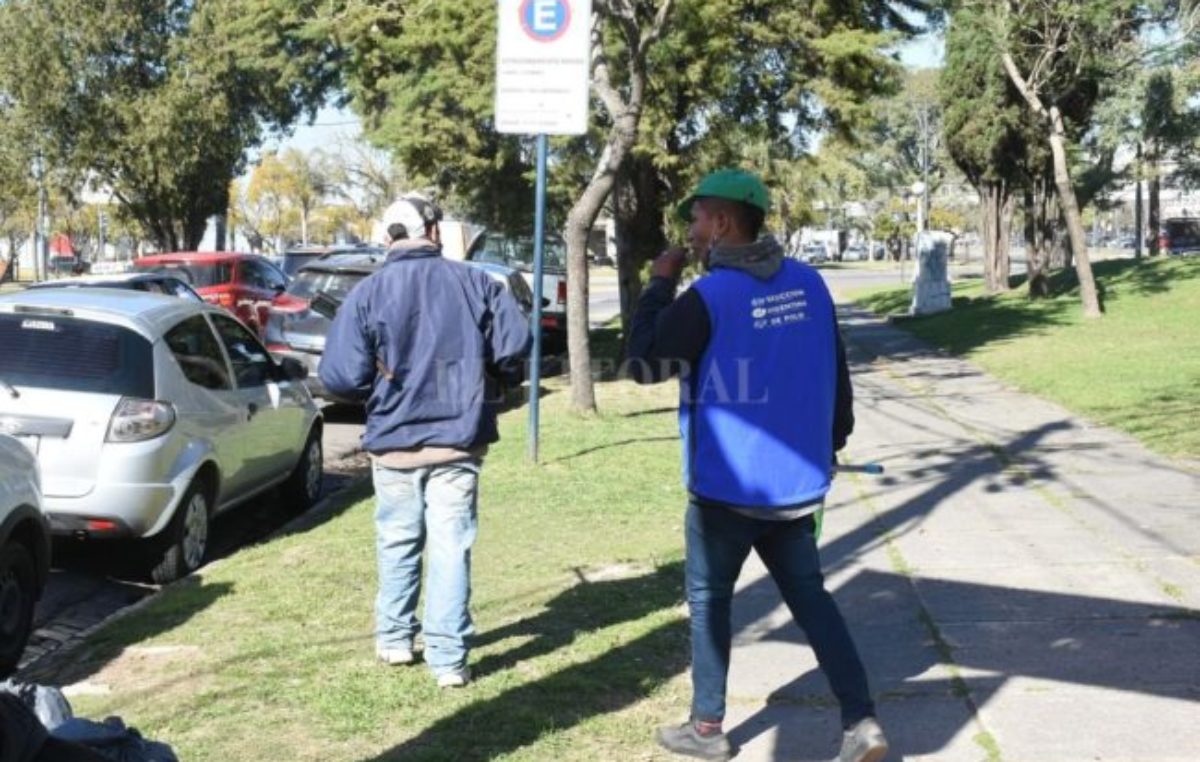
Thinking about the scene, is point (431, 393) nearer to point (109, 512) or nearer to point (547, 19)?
point (109, 512)

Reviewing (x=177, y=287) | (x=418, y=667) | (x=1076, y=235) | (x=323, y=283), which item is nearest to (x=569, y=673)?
(x=418, y=667)

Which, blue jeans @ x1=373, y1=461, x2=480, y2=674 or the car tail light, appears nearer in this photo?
blue jeans @ x1=373, y1=461, x2=480, y2=674

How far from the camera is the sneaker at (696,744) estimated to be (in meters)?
A: 4.15

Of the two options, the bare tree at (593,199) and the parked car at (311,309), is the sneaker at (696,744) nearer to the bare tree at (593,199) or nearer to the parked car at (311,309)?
the bare tree at (593,199)

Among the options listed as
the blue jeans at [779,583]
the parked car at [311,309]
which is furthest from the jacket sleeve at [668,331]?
the parked car at [311,309]

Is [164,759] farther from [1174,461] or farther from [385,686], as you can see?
[1174,461]

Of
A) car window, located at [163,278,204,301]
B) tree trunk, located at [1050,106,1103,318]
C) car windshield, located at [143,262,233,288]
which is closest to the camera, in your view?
car window, located at [163,278,204,301]

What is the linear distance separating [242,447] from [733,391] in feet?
15.8

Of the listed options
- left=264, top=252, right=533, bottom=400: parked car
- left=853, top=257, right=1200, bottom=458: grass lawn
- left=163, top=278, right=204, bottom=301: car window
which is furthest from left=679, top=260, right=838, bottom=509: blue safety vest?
left=163, top=278, right=204, bottom=301: car window

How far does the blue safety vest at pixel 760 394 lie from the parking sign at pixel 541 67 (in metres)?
6.17

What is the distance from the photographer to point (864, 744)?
3.93m

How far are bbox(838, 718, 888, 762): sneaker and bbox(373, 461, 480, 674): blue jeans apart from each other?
1.57m

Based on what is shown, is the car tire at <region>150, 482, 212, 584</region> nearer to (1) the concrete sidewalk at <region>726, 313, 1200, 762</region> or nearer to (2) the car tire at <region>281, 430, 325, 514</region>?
(2) the car tire at <region>281, 430, 325, 514</region>

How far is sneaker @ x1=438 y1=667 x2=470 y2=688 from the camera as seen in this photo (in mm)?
4879
